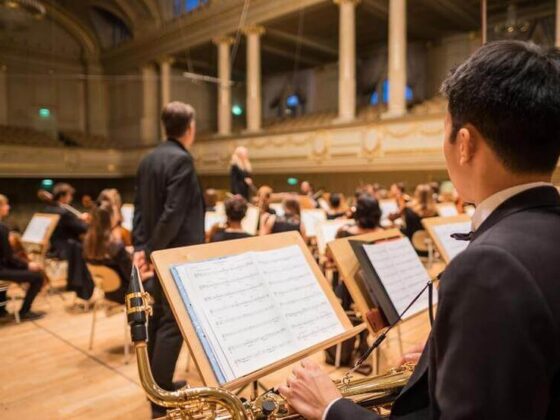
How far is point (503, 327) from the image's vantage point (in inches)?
30.8

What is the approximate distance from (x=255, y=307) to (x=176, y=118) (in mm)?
1723

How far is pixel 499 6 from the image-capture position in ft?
45.0

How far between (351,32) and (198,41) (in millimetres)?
5910

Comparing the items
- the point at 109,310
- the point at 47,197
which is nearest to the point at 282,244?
the point at 109,310

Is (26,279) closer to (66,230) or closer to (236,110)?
(66,230)

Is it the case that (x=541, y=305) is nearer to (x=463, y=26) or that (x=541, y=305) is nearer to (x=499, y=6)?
(x=499, y=6)

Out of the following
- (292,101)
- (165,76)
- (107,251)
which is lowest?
(107,251)

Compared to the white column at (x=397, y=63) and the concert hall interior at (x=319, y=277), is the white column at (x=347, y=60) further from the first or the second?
the white column at (x=397, y=63)

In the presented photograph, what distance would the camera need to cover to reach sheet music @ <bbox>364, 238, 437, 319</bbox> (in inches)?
92.8

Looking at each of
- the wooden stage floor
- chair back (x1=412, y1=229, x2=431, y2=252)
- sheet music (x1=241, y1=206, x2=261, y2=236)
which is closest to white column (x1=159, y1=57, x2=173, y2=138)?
sheet music (x1=241, y1=206, x2=261, y2=236)

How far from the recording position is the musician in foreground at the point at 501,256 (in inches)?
30.9

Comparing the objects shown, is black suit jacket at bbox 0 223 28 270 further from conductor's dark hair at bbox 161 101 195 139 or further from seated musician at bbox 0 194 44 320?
conductor's dark hair at bbox 161 101 195 139

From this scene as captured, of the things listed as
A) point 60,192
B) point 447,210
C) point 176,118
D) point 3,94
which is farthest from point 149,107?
point 176,118

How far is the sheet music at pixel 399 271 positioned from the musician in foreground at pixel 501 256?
125 cm
